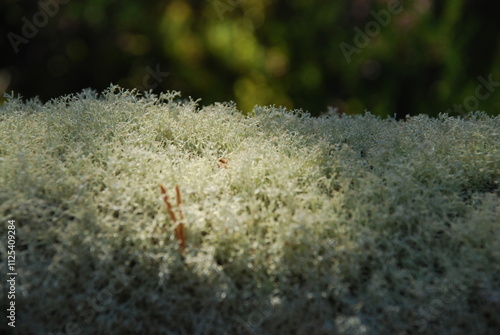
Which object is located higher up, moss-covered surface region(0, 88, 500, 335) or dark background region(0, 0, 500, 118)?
dark background region(0, 0, 500, 118)

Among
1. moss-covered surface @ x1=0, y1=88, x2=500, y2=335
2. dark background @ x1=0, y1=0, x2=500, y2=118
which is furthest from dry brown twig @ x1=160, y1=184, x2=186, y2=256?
dark background @ x1=0, y1=0, x2=500, y2=118

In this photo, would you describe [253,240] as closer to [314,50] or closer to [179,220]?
[179,220]

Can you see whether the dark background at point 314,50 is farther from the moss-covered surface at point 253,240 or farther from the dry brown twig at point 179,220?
the dry brown twig at point 179,220

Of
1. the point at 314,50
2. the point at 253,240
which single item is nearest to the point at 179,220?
the point at 253,240

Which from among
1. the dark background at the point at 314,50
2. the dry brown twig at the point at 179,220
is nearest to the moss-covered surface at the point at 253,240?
the dry brown twig at the point at 179,220

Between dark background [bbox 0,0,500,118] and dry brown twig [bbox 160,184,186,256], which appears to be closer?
dry brown twig [bbox 160,184,186,256]

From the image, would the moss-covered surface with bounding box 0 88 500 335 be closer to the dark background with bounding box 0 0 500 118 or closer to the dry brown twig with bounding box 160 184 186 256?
the dry brown twig with bounding box 160 184 186 256

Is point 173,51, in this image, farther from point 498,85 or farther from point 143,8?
point 498,85
